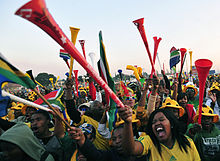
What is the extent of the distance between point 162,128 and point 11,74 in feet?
5.88

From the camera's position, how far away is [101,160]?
5.80 ft

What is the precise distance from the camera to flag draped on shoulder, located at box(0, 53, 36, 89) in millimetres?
1108

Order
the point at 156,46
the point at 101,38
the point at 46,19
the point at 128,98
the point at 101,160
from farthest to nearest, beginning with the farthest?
the point at 128,98
the point at 156,46
the point at 101,160
the point at 101,38
the point at 46,19

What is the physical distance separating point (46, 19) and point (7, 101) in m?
0.78

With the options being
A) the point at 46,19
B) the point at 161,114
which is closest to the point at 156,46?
the point at 161,114

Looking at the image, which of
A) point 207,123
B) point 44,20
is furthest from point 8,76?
point 207,123

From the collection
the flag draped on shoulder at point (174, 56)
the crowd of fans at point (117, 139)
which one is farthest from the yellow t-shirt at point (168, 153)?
the flag draped on shoulder at point (174, 56)

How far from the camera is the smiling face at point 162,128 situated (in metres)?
1.88

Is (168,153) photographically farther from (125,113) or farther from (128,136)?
(125,113)

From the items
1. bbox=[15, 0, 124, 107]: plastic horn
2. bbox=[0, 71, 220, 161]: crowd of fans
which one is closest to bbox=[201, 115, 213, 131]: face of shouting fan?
bbox=[0, 71, 220, 161]: crowd of fans

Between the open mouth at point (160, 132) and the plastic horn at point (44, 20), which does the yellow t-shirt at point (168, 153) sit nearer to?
the open mouth at point (160, 132)

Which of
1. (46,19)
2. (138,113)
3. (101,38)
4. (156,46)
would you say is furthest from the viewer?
(156,46)

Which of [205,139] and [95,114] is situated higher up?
[95,114]

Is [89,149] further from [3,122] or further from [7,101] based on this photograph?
[3,122]
